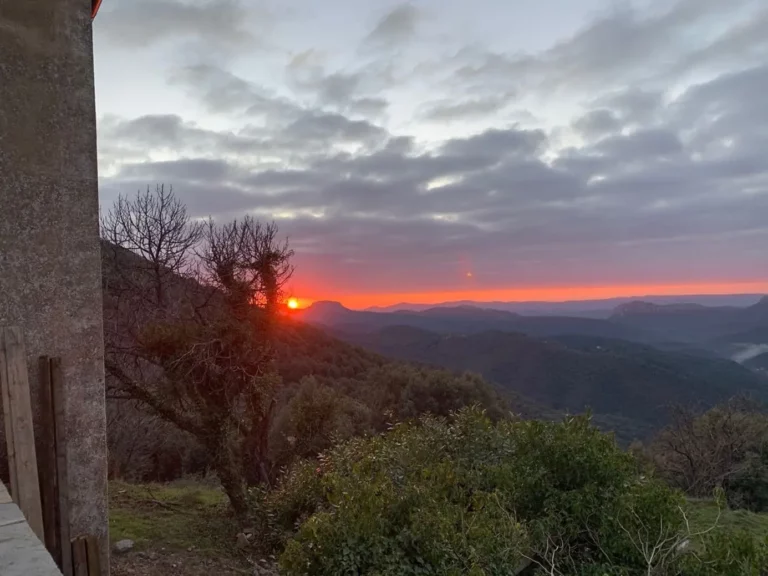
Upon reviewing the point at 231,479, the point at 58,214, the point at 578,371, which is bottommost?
the point at 578,371

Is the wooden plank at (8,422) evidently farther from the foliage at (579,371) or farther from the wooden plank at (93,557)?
the foliage at (579,371)

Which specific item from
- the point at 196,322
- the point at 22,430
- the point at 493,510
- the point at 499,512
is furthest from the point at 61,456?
the point at 196,322

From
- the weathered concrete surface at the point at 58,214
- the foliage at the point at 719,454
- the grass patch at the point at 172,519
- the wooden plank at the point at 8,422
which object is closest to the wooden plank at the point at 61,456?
the weathered concrete surface at the point at 58,214

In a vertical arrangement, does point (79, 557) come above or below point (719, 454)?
above

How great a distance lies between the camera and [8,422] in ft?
13.3

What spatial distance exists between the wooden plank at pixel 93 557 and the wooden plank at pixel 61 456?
0.14 metres

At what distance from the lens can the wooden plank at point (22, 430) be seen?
4.05 meters

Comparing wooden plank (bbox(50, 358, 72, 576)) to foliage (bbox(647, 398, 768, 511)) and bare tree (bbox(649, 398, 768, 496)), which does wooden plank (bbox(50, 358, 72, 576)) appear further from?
bare tree (bbox(649, 398, 768, 496))

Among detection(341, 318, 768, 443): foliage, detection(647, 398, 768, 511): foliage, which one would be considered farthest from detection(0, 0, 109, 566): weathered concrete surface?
detection(341, 318, 768, 443): foliage

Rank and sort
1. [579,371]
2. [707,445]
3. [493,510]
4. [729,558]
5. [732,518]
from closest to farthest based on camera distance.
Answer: [729,558] → [493,510] → [732,518] → [707,445] → [579,371]

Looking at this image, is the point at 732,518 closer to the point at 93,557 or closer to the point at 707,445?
the point at 707,445

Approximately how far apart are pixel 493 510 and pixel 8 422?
4725mm

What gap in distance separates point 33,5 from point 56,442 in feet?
12.6

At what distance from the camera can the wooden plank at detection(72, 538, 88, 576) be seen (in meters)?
4.47
